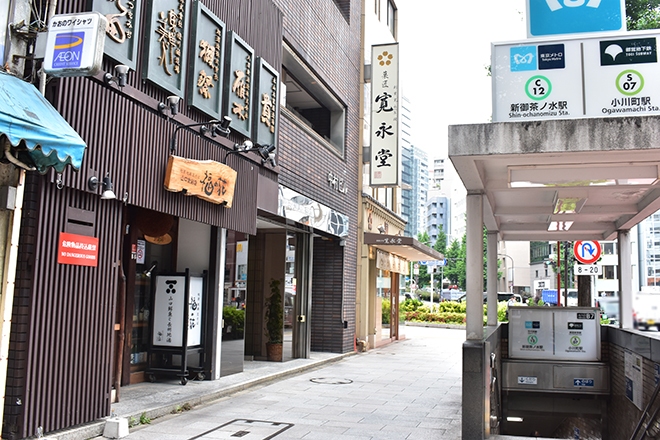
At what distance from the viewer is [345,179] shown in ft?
54.6

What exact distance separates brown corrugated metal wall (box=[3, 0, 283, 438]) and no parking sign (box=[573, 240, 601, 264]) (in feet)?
33.4

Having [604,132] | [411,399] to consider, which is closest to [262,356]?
[411,399]

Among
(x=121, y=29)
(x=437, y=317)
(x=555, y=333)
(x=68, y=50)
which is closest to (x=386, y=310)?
(x=555, y=333)

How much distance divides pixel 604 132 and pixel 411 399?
19.0 feet

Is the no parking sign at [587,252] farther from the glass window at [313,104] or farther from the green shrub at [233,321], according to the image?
the green shrub at [233,321]

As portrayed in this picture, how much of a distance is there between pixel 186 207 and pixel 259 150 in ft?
8.37

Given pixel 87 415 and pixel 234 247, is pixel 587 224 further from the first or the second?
pixel 87 415

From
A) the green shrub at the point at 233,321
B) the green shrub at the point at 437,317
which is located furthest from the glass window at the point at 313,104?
the green shrub at the point at 437,317

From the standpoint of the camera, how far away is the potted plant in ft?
43.9

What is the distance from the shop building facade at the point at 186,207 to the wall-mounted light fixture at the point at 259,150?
41mm

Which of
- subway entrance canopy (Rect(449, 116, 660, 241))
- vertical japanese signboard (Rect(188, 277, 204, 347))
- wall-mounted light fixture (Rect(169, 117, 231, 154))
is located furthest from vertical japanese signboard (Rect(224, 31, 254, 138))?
subway entrance canopy (Rect(449, 116, 660, 241))

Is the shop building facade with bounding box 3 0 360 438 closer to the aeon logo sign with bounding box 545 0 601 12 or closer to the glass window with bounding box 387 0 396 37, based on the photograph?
the aeon logo sign with bounding box 545 0 601 12

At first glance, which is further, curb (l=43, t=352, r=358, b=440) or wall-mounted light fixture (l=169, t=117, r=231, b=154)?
wall-mounted light fixture (l=169, t=117, r=231, b=154)

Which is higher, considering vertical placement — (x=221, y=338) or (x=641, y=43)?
(x=641, y=43)
